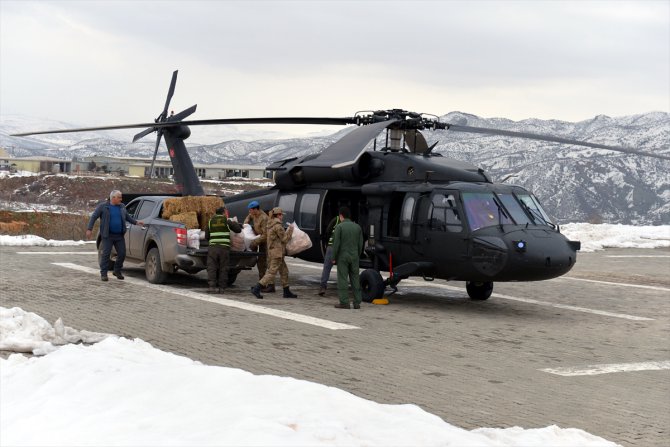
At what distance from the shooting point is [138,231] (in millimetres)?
17438

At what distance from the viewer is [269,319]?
1266cm

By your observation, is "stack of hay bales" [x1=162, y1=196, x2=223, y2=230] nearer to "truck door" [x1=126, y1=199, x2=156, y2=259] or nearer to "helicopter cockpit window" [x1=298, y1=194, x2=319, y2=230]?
"truck door" [x1=126, y1=199, x2=156, y2=259]

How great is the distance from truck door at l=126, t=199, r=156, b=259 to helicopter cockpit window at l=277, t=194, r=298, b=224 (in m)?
2.82

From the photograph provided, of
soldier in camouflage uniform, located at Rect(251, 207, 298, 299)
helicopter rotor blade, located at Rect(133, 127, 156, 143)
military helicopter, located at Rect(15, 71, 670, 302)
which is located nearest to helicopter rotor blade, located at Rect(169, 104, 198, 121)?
helicopter rotor blade, located at Rect(133, 127, 156, 143)

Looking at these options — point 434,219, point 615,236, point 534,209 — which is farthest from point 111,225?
point 615,236

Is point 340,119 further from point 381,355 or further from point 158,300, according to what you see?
point 381,355

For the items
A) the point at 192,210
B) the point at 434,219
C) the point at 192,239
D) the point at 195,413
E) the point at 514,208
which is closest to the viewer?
the point at 195,413

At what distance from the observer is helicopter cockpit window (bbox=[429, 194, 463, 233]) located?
14.0m

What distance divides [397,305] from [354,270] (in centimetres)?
140

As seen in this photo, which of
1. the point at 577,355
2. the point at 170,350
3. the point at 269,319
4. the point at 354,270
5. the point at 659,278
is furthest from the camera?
the point at 659,278

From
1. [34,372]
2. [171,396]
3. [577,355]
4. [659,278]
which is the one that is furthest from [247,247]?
[659,278]

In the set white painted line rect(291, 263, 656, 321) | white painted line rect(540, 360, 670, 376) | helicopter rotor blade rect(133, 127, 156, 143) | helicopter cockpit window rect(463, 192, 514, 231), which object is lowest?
white painted line rect(291, 263, 656, 321)

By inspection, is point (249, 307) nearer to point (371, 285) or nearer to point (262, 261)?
point (371, 285)

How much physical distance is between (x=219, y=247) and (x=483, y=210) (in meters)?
5.03
